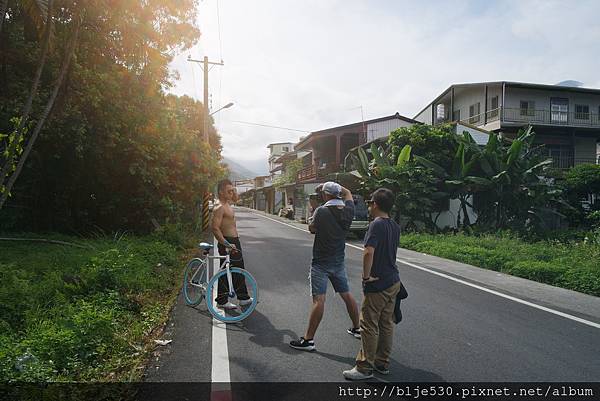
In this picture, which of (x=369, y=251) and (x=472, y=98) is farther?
(x=472, y=98)

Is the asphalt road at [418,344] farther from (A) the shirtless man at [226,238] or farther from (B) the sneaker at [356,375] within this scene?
(A) the shirtless man at [226,238]

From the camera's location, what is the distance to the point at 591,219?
20281 mm

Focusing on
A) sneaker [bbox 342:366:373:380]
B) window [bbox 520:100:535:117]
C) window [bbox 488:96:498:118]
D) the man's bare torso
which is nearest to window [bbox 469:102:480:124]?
window [bbox 488:96:498:118]

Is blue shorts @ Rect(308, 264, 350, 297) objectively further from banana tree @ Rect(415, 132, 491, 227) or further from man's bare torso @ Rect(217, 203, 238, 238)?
banana tree @ Rect(415, 132, 491, 227)

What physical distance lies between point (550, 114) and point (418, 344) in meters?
29.4

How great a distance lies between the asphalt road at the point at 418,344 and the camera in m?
4.09

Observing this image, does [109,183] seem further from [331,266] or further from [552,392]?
[552,392]

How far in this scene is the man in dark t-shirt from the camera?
394cm

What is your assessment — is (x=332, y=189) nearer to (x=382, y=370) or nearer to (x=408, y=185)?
(x=382, y=370)

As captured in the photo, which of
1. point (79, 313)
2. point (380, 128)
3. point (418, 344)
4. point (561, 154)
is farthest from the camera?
point (380, 128)

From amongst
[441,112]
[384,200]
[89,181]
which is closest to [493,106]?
[441,112]

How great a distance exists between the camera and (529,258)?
10.8 metres

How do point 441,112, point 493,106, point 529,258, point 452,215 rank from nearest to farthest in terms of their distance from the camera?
1. point 529,258
2. point 452,215
3. point 493,106
4. point 441,112

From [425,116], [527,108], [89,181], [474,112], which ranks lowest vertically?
[89,181]
